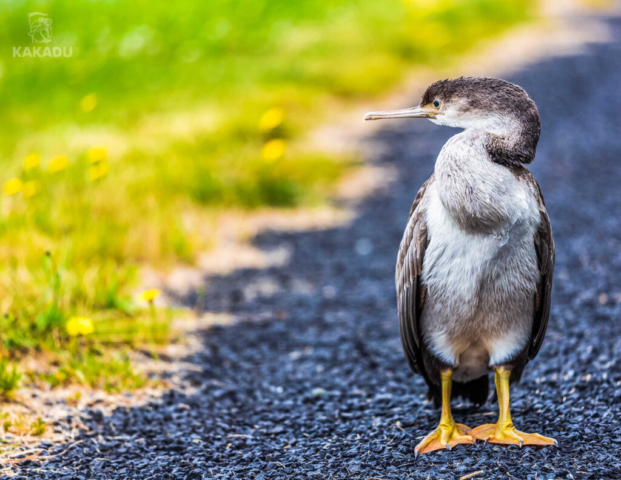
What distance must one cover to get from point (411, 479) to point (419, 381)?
127 centimetres

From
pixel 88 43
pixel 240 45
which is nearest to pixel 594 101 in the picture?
pixel 240 45

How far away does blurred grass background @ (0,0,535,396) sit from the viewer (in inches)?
164

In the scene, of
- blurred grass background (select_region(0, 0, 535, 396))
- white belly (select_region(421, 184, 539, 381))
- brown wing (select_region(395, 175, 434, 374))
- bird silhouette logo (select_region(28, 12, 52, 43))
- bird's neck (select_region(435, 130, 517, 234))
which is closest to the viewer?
bird's neck (select_region(435, 130, 517, 234))

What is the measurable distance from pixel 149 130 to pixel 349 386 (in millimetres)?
4619

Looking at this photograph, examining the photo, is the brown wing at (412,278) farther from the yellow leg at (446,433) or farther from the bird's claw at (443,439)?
the bird's claw at (443,439)

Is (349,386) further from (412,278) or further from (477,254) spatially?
(477,254)

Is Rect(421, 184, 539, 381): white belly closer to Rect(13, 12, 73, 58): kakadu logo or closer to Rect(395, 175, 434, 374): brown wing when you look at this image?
Rect(395, 175, 434, 374): brown wing

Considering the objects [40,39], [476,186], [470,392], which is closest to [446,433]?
[470,392]

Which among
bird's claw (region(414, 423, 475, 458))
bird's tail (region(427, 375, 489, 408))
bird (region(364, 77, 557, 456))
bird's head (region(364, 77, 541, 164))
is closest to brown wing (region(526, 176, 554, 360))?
bird (region(364, 77, 557, 456))

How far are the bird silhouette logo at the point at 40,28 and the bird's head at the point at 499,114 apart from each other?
7.14 metres

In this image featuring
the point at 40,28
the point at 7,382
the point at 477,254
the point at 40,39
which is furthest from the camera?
the point at 40,28

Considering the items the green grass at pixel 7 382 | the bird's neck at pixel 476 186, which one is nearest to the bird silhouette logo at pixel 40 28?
the green grass at pixel 7 382

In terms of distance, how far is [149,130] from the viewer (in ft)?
24.7

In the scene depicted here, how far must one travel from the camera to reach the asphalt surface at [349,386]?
9.41 ft
